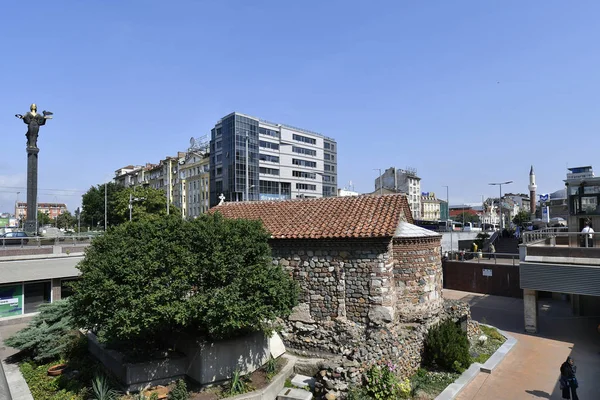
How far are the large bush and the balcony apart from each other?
480 inches

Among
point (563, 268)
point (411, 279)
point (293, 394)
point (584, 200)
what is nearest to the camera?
point (293, 394)

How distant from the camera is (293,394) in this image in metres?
10.8

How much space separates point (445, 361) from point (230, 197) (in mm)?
53549

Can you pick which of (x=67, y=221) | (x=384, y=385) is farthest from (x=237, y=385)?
(x=67, y=221)

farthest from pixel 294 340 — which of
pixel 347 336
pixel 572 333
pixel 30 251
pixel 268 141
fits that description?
pixel 268 141

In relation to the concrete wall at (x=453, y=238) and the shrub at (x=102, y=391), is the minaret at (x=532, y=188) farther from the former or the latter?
the shrub at (x=102, y=391)

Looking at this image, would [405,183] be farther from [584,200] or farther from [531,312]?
[531,312]

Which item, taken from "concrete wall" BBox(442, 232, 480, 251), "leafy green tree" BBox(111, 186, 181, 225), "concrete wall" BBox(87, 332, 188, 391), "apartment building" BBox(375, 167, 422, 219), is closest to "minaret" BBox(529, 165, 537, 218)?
"apartment building" BBox(375, 167, 422, 219)

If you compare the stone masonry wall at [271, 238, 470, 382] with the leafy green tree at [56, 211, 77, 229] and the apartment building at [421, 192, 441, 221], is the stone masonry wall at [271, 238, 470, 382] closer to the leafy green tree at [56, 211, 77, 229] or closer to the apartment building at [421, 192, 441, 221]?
the leafy green tree at [56, 211, 77, 229]

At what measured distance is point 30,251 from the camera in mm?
20125

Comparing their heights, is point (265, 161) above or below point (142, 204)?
above

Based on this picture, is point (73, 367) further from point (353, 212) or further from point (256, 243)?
point (353, 212)

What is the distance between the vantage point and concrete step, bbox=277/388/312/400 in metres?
10.6

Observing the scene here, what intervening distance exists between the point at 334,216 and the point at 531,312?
11.1 metres
